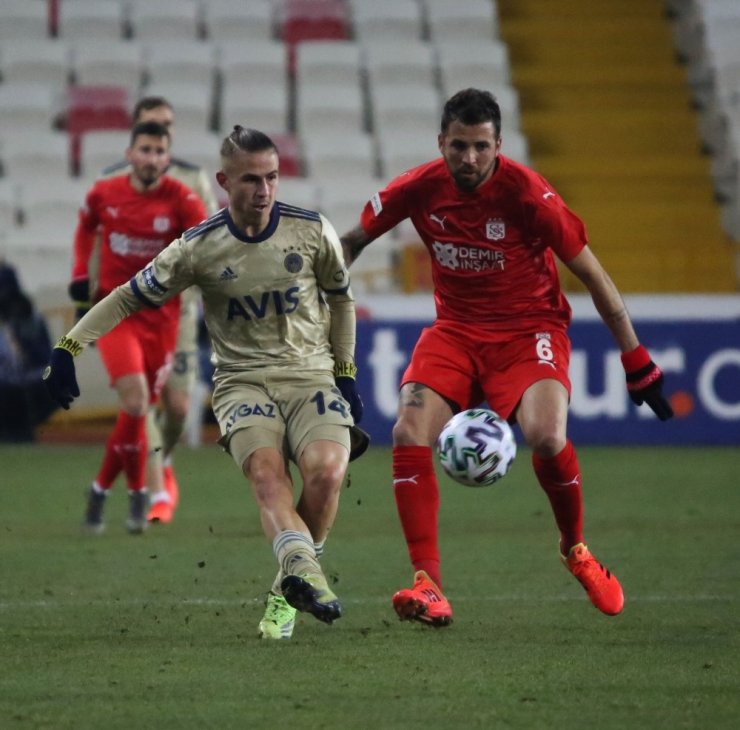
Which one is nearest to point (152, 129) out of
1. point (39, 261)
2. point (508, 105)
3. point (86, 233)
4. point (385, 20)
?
point (86, 233)

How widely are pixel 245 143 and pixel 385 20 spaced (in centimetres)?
1493

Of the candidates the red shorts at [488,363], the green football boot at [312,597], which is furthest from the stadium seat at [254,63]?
the green football boot at [312,597]

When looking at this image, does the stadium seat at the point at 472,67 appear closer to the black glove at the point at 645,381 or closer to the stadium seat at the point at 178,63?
the stadium seat at the point at 178,63

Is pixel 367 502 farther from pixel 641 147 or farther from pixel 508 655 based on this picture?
pixel 641 147

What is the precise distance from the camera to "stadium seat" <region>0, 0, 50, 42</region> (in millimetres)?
19875

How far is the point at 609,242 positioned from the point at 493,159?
1227 cm

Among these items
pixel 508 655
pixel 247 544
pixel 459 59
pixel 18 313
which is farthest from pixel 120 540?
pixel 459 59

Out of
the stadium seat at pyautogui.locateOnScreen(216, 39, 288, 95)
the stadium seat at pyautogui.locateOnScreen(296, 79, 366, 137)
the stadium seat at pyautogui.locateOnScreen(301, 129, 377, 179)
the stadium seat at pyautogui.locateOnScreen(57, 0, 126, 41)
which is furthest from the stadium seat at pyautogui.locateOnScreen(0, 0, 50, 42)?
the stadium seat at pyautogui.locateOnScreen(301, 129, 377, 179)

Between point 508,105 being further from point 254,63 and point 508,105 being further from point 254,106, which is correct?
point 254,63

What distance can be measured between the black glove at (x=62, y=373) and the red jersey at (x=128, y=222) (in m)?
3.35

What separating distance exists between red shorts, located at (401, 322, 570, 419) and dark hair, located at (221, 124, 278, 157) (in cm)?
113

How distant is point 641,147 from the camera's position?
66.1 ft

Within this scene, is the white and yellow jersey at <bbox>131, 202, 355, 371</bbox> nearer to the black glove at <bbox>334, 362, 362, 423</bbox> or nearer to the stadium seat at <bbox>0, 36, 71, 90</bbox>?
the black glove at <bbox>334, 362, 362, 423</bbox>

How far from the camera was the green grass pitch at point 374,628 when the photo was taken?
4.58 meters
